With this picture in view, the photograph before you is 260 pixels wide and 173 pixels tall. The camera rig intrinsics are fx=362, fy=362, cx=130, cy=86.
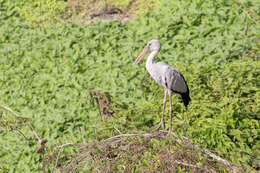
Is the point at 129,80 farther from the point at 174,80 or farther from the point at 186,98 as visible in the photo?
the point at 174,80

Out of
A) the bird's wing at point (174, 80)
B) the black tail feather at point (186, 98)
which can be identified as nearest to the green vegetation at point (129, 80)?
the black tail feather at point (186, 98)

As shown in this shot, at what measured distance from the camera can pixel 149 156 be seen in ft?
13.4

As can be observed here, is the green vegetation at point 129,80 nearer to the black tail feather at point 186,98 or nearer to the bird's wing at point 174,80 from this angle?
the black tail feather at point 186,98

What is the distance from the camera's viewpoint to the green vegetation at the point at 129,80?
455 cm

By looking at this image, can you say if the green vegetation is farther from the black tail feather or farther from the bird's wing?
the bird's wing

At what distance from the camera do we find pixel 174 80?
15.1ft

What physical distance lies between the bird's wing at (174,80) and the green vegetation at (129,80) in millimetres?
435

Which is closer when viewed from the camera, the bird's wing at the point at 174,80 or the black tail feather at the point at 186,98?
the bird's wing at the point at 174,80

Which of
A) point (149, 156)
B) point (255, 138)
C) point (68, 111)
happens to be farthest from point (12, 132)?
point (255, 138)

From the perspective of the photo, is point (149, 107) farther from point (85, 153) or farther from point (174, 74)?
point (85, 153)

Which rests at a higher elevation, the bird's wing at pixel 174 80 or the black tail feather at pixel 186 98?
the bird's wing at pixel 174 80

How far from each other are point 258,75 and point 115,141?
2.37 m

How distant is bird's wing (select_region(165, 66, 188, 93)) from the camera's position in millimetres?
4570

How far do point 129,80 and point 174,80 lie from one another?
1890 millimetres
